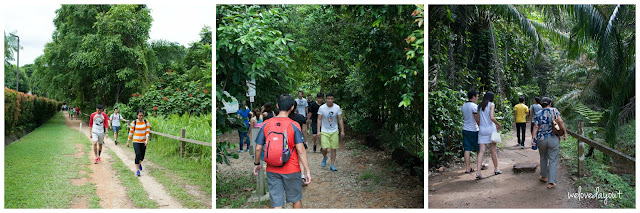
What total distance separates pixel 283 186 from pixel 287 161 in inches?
9.2

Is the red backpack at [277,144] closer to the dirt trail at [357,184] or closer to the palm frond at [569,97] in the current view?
the dirt trail at [357,184]

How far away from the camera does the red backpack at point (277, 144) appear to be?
108 inches

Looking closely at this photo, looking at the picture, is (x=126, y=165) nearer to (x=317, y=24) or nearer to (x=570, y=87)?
(x=317, y=24)

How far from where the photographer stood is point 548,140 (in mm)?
4113

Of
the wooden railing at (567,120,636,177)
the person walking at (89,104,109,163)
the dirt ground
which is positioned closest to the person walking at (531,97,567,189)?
the wooden railing at (567,120,636,177)

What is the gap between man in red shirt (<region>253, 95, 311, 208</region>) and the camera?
2.79m

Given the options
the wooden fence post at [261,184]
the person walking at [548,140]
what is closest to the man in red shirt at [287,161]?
the wooden fence post at [261,184]

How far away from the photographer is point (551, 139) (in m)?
4.10

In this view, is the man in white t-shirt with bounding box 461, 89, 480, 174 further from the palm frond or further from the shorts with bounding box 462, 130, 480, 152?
the palm frond

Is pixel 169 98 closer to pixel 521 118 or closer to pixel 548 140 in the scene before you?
pixel 548 140

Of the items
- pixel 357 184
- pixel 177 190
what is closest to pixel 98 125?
pixel 177 190

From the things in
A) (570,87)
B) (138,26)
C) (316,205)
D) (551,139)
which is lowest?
(316,205)

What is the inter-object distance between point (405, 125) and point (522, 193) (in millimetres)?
1359
